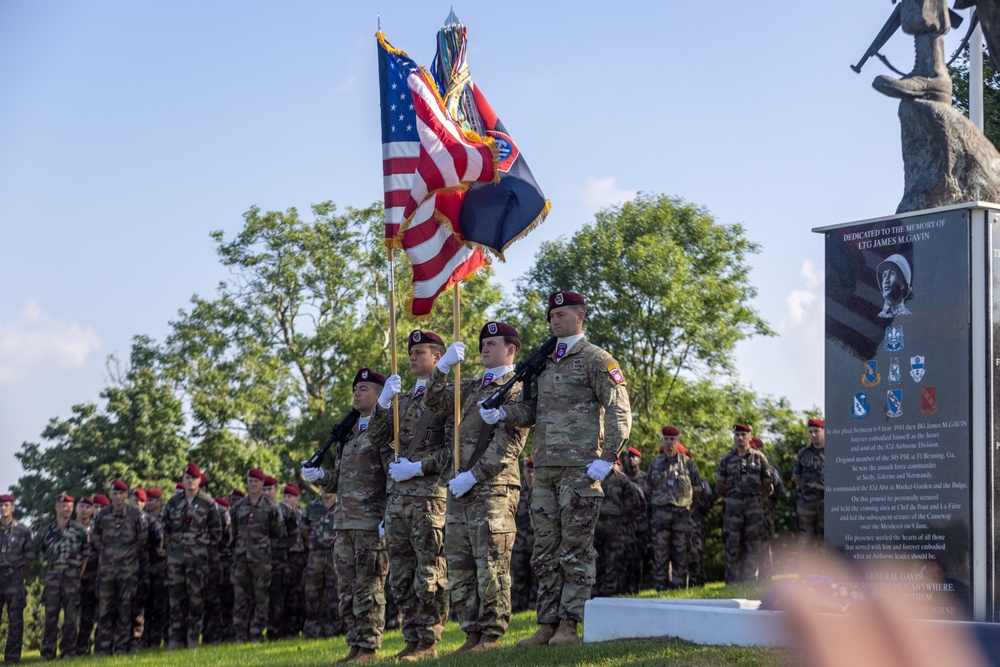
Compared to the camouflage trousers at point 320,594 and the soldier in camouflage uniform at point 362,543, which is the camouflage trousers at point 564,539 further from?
the camouflage trousers at point 320,594

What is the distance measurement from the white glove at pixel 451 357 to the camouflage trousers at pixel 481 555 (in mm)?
867

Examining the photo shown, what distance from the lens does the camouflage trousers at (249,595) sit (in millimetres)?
15094

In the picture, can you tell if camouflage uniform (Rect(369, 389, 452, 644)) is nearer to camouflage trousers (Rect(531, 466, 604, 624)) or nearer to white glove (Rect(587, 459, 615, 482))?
camouflage trousers (Rect(531, 466, 604, 624))

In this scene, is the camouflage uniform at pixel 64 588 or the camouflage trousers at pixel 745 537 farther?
the camouflage uniform at pixel 64 588

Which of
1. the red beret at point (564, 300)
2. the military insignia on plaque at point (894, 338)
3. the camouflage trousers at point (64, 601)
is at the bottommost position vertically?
the camouflage trousers at point (64, 601)

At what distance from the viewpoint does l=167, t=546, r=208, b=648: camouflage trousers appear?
15203 millimetres

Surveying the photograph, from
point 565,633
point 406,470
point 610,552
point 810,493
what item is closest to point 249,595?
point 610,552

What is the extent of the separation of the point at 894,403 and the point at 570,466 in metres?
2.09

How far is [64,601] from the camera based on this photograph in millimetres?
15383

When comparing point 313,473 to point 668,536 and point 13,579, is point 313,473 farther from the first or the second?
point 13,579

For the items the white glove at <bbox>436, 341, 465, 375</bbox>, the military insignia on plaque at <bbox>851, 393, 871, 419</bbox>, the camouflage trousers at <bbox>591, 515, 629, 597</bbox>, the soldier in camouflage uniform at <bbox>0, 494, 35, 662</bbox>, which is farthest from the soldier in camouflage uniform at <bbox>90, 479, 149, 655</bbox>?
the military insignia on plaque at <bbox>851, 393, 871, 419</bbox>

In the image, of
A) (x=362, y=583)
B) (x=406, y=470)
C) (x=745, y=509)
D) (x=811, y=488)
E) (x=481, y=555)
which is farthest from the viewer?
(x=745, y=509)

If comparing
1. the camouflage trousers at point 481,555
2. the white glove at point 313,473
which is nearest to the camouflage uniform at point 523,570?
the white glove at point 313,473

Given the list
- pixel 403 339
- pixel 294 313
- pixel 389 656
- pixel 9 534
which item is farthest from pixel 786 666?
pixel 294 313
